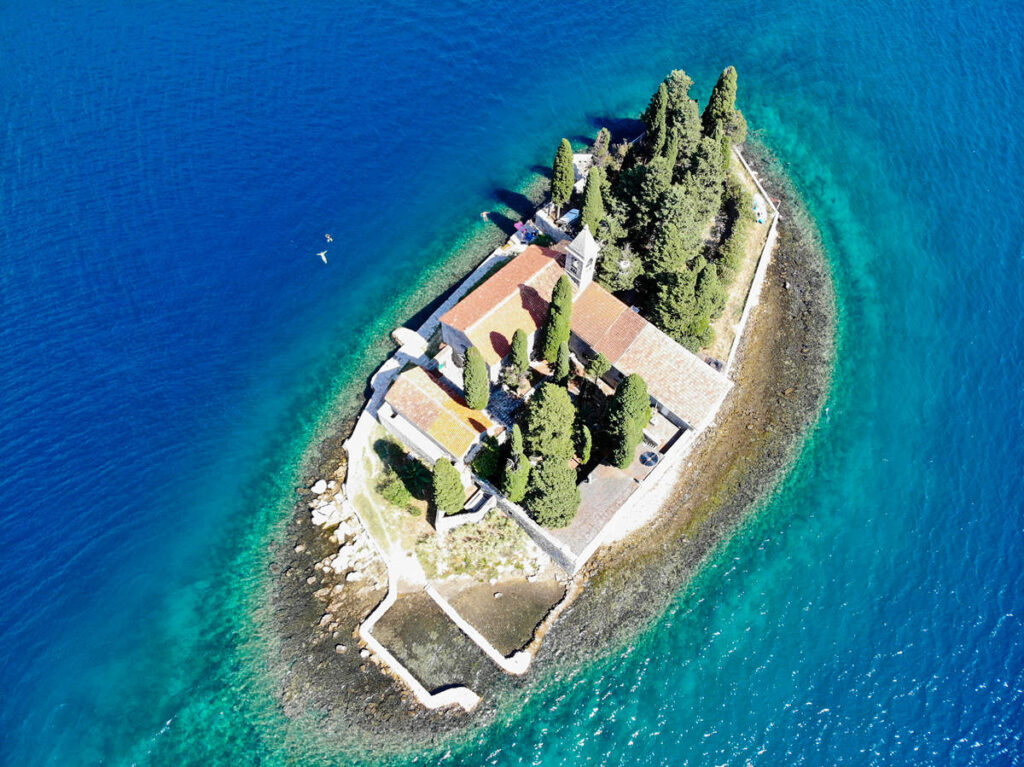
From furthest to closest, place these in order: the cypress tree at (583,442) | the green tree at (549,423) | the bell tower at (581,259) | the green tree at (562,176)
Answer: the green tree at (562,176)
the bell tower at (581,259)
the cypress tree at (583,442)
the green tree at (549,423)

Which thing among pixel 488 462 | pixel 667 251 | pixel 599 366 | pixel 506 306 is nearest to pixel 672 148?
pixel 667 251

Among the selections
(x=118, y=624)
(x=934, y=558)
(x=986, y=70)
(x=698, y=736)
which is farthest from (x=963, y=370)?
(x=118, y=624)

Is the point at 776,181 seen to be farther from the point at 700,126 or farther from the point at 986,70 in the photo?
the point at 986,70

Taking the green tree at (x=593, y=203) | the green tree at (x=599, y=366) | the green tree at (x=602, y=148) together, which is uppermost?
the green tree at (x=602, y=148)

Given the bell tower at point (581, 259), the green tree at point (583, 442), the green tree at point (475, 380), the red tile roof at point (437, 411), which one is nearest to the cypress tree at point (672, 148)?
the bell tower at point (581, 259)

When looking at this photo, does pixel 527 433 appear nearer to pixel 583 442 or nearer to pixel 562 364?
pixel 583 442

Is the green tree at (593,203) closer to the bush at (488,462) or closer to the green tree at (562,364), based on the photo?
the green tree at (562,364)

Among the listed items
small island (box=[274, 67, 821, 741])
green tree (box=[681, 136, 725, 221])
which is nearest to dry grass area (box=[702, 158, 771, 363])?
small island (box=[274, 67, 821, 741])
